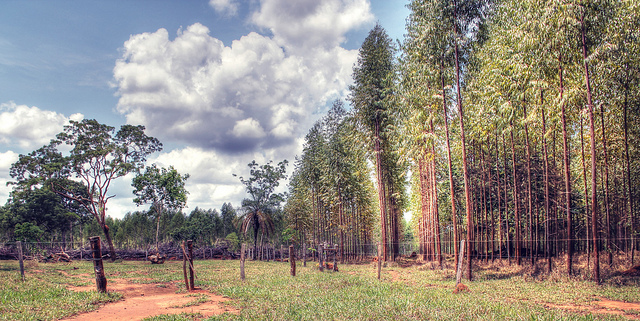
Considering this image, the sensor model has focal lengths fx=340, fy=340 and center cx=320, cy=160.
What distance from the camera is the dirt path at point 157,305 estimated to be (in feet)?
27.1

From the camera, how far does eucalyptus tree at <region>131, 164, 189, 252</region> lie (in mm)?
35656

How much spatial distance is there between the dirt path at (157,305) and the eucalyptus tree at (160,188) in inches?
1012

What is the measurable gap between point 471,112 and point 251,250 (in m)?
32.2

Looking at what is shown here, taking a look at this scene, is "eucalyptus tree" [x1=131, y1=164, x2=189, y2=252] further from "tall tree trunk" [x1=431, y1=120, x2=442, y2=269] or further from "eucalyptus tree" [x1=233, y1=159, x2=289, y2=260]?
A: "tall tree trunk" [x1=431, y1=120, x2=442, y2=269]

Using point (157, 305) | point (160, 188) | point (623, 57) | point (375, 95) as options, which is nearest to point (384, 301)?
point (157, 305)

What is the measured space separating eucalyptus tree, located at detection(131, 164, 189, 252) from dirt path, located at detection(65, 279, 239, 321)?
2570 cm

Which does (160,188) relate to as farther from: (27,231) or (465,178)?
(465,178)

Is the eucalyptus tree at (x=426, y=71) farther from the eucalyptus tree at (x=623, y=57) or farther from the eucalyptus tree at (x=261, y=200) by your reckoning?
the eucalyptus tree at (x=261, y=200)

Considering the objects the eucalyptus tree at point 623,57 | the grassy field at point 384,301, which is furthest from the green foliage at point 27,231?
the eucalyptus tree at point 623,57

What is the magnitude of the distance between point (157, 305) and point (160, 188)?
29.9 m

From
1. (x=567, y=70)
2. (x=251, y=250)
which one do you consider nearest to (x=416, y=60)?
(x=567, y=70)

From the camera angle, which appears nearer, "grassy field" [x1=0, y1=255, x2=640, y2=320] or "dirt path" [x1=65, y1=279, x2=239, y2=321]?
"grassy field" [x1=0, y1=255, x2=640, y2=320]

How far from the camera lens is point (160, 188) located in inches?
1446

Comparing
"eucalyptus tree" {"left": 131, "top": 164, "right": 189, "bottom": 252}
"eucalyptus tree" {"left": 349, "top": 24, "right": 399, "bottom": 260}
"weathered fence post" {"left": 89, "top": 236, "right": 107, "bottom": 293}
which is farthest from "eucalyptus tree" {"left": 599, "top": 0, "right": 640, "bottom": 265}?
"eucalyptus tree" {"left": 131, "top": 164, "right": 189, "bottom": 252}
